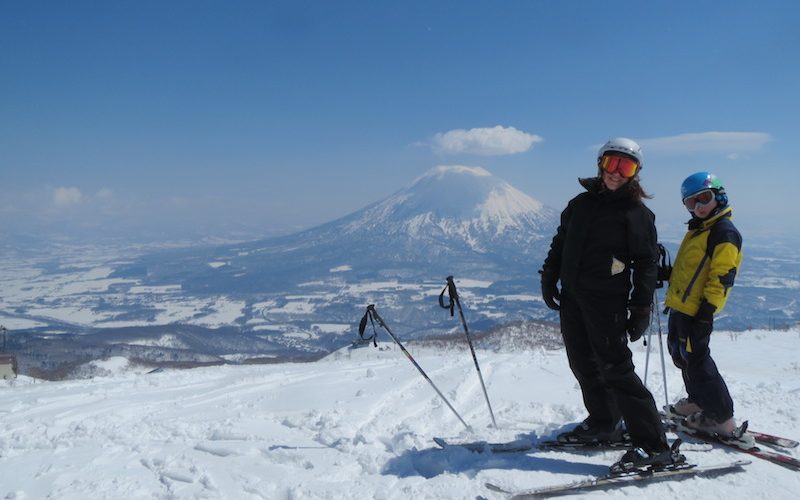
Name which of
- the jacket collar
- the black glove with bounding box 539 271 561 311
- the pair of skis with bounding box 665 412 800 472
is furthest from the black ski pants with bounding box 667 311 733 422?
the black glove with bounding box 539 271 561 311

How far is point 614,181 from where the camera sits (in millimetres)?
3822

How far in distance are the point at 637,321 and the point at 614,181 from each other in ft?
3.68

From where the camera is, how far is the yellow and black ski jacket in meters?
4.07

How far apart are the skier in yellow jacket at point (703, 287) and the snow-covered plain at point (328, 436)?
1.47ft

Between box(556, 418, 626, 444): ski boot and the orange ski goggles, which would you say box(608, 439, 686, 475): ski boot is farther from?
the orange ski goggles

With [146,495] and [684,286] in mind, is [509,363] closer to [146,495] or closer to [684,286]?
[684,286]

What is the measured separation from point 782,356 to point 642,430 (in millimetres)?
10140

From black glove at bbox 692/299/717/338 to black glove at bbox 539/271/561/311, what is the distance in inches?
47.8

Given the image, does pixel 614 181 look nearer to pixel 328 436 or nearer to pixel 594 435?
pixel 594 435

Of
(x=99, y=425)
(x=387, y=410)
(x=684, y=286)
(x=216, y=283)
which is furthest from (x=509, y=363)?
(x=216, y=283)

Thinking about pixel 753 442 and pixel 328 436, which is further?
pixel 328 436

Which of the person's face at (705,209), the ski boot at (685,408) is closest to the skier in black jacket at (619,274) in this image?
Result: the person's face at (705,209)

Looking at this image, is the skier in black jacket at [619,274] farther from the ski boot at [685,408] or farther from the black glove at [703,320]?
the ski boot at [685,408]

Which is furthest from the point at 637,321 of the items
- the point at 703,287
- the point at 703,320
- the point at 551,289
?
the point at 703,287
